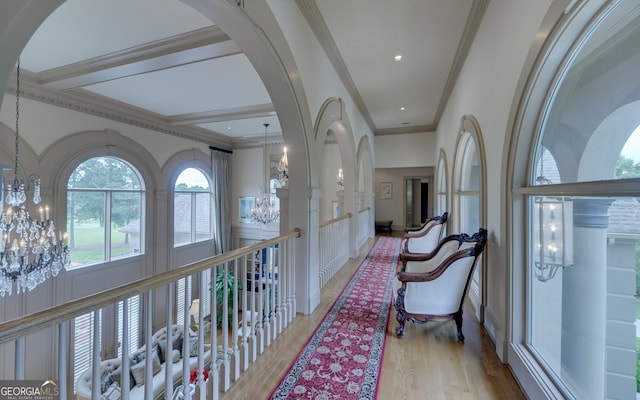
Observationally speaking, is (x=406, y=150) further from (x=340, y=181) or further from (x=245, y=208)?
(x=245, y=208)

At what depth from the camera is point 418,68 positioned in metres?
4.07

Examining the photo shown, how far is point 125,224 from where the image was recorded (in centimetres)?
576

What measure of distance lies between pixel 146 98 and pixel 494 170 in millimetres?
5787

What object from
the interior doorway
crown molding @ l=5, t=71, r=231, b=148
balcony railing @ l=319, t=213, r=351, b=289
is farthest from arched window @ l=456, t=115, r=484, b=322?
crown molding @ l=5, t=71, r=231, b=148

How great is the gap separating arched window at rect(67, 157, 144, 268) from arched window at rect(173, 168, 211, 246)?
3.20 ft

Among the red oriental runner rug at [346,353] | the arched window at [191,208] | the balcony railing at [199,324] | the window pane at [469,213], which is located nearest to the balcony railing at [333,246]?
the red oriental runner rug at [346,353]

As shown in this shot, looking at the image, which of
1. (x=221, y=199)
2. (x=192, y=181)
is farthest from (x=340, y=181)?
(x=192, y=181)

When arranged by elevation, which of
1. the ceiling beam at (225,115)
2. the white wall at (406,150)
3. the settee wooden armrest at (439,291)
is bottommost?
the settee wooden armrest at (439,291)

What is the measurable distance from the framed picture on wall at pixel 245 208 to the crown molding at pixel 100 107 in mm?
2266

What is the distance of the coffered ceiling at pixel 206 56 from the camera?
2674 mm

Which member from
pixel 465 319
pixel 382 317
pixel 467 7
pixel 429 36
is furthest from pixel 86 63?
pixel 465 319

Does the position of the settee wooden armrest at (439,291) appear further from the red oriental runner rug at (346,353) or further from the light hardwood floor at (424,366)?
the red oriental runner rug at (346,353)

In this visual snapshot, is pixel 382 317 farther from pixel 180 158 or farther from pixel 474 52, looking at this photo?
pixel 180 158

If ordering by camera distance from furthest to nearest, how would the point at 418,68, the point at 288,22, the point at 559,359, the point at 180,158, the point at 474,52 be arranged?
the point at 180,158
the point at 418,68
the point at 474,52
the point at 288,22
the point at 559,359
